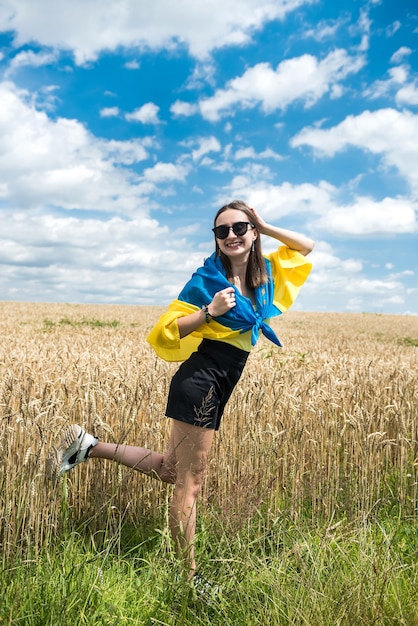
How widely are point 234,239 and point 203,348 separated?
2.22ft

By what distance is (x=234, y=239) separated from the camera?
135 inches

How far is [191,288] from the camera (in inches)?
134

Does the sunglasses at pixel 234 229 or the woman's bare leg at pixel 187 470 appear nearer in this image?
the woman's bare leg at pixel 187 470

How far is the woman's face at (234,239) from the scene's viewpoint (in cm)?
342

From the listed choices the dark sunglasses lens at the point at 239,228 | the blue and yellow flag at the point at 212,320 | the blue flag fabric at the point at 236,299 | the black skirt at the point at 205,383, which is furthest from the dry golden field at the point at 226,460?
the dark sunglasses lens at the point at 239,228

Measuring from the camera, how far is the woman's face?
3.42 meters

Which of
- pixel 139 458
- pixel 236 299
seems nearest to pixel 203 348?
pixel 236 299

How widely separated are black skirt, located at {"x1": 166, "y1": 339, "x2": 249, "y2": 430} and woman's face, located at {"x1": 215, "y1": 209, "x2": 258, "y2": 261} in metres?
0.55

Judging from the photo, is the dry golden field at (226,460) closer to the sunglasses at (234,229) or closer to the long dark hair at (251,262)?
the long dark hair at (251,262)

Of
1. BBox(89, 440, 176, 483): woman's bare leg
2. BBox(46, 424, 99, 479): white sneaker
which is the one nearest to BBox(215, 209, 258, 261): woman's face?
BBox(89, 440, 176, 483): woman's bare leg

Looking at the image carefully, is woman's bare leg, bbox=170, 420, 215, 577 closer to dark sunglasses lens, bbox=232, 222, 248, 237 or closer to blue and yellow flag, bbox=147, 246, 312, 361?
blue and yellow flag, bbox=147, 246, 312, 361

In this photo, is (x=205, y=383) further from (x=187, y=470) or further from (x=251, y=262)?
(x=251, y=262)

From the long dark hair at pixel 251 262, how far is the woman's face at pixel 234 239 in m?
0.04

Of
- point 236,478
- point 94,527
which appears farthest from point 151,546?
point 236,478
